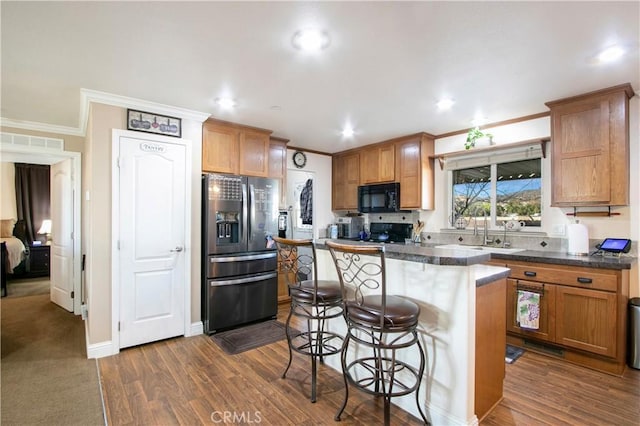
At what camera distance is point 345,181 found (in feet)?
17.7

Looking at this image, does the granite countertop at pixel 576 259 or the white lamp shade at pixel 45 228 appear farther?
the white lamp shade at pixel 45 228

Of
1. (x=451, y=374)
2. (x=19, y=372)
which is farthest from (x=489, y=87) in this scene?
(x=19, y=372)

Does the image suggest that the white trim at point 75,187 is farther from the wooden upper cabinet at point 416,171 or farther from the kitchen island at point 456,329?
the wooden upper cabinet at point 416,171

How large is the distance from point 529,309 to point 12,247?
827 centimetres

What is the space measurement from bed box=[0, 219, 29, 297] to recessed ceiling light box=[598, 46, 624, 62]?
27.1ft

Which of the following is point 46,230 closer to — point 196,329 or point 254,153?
point 196,329

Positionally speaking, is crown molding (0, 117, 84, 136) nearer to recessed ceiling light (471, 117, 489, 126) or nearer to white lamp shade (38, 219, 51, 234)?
white lamp shade (38, 219, 51, 234)

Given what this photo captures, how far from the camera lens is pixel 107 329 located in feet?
9.72

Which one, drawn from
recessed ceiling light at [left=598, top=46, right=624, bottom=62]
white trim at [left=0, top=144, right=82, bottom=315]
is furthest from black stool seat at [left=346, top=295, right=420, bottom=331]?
white trim at [left=0, top=144, right=82, bottom=315]

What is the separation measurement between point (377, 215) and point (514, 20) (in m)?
3.73

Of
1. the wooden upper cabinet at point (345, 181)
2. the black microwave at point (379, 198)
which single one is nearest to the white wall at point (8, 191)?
the wooden upper cabinet at point (345, 181)

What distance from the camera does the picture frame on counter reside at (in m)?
3.12

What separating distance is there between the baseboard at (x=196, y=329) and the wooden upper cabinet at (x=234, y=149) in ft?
5.82

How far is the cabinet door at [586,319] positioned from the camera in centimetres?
255
